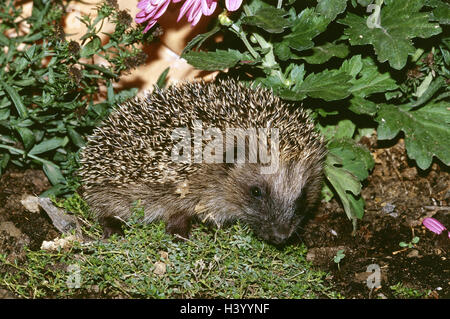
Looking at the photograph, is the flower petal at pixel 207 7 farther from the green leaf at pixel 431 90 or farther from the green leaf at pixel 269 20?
the green leaf at pixel 431 90

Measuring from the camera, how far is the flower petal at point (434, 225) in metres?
4.61

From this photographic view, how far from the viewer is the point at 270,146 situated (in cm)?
432

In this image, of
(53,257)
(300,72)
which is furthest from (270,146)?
(53,257)

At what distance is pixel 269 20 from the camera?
406cm

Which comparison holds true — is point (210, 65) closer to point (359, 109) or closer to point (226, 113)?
point (226, 113)

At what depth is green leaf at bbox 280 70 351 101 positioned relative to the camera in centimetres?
415

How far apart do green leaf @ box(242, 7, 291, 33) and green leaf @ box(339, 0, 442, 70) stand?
0.59 metres

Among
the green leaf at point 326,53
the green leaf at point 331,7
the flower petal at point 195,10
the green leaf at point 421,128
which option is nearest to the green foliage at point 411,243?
the green leaf at point 421,128

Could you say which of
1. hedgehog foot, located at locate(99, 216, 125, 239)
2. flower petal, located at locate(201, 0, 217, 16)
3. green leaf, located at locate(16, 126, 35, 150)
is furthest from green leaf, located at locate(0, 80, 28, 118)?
flower petal, located at locate(201, 0, 217, 16)

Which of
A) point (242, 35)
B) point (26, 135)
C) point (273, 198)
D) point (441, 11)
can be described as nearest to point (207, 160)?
point (273, 198)

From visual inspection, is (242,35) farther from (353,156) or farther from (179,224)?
(179,224)

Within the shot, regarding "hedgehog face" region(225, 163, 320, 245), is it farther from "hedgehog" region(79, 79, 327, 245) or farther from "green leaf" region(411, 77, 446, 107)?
"green leaf" region(411, 77, 446, 107)

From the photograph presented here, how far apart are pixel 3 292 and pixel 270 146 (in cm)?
226
